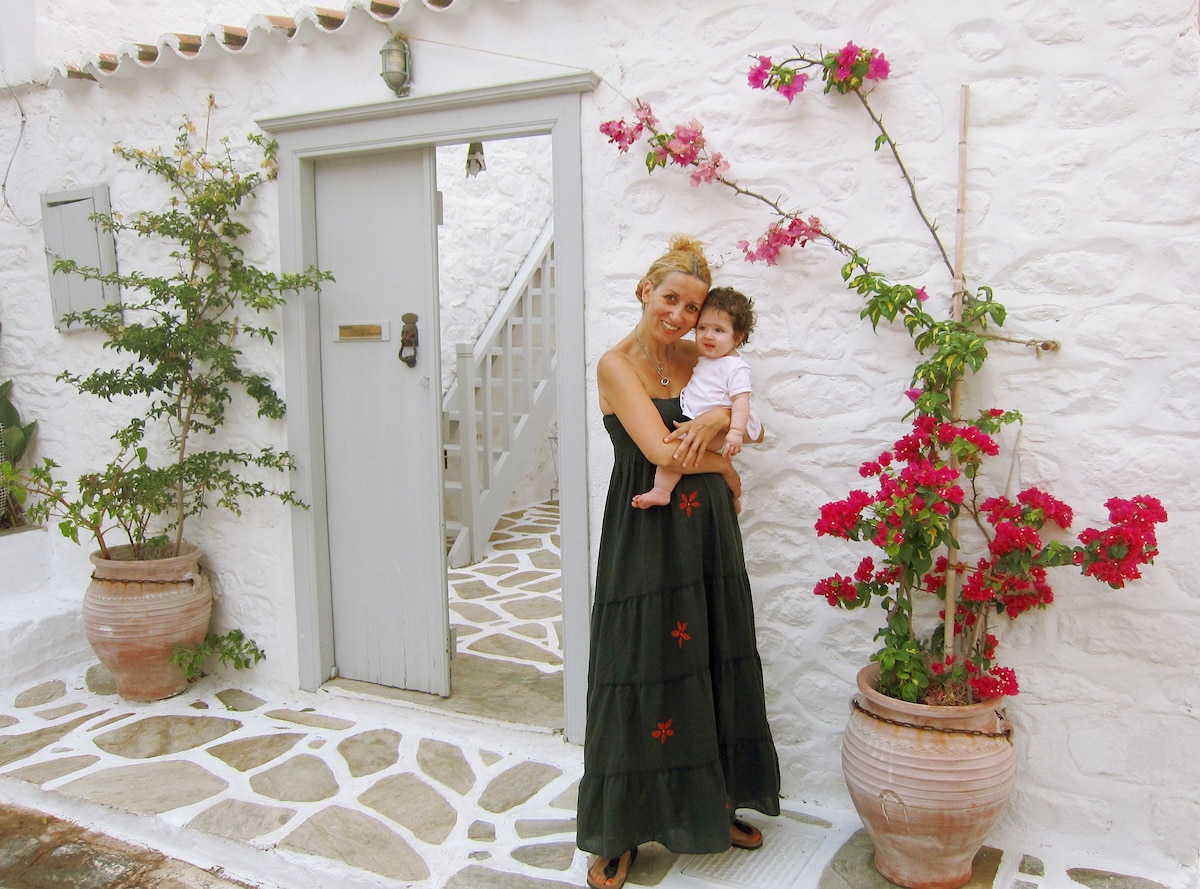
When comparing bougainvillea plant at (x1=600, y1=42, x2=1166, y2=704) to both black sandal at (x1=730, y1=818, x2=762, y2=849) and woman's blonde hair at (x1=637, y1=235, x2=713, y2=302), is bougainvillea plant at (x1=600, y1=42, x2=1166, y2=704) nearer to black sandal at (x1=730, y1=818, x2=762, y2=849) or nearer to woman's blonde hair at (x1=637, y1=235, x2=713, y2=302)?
woman's blonde hair at (x1=637, y1=235, x2=713, y2=302)

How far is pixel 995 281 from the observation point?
2.98 m

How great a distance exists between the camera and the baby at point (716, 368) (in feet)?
9.21

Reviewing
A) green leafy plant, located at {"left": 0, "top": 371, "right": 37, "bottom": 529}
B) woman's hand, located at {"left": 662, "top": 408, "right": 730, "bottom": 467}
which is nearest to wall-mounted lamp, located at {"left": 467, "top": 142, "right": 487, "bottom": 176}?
green leafy plant, located at {"left": 0, "top": 371, "right": 37, "bottom": 529}

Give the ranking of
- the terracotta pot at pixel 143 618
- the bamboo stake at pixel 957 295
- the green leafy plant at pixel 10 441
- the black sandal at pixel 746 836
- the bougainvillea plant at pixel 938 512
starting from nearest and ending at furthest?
the bougainvillea plant at pixel 938 512, the bamboo stake at pixel 957 295, the black sandal at pixel 746 836, the terracotta pot at pixel 143 618, the green leafy plant at pixel 10 441

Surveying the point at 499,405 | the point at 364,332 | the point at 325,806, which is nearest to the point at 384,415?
the point at 364,332

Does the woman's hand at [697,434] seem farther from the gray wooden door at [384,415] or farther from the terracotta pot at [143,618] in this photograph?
the terracotta pot at [143,618]

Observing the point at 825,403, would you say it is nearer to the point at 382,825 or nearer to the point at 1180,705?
the point at 1180,705

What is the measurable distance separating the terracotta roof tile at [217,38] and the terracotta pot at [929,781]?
318 cm

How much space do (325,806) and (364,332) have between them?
2007mm

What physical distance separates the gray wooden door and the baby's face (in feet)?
5.47

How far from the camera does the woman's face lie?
2809mm

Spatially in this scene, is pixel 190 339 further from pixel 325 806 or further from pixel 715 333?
pixel 715 333

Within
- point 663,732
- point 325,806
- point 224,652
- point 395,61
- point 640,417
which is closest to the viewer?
point 640,417

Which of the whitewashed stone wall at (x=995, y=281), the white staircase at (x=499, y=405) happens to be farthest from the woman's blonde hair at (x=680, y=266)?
the white staircase at (x=499, y=405)
